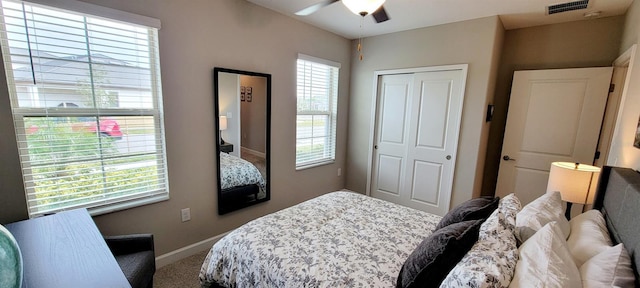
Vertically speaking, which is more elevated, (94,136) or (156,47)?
(156,47)

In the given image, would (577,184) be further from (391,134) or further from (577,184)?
(391,134)

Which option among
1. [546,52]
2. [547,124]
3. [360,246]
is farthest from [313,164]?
[546,52]

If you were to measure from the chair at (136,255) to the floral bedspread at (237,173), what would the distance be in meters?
0.91

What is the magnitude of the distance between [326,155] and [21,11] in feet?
10.2

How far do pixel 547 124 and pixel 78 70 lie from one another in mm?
4278

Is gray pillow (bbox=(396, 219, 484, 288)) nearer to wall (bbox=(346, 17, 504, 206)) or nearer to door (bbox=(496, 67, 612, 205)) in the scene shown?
wall (bbox=(346, 17, 504, 206))

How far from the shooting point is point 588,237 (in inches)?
47.1

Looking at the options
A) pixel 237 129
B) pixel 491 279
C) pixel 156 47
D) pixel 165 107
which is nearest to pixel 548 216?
pixel 491 279

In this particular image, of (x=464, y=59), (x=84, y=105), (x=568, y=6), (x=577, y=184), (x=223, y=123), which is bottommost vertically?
(x=577, y=184)

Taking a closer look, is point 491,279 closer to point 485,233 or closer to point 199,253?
point 485,233

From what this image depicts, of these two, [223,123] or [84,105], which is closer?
[84,105]

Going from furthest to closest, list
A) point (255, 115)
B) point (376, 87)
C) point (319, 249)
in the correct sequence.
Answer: point (376, 87) < point (255, 115) < point (319, 249)

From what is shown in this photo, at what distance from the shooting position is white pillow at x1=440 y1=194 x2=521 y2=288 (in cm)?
89

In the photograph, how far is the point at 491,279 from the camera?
88 cm
